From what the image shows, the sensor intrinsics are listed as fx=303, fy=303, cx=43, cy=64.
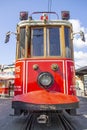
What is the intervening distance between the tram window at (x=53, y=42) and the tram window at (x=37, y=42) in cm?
22

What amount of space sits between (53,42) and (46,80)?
1.31 meters

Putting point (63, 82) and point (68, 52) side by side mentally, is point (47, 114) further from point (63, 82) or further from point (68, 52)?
point (68, 52)

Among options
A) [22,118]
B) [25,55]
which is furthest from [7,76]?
[25,55]

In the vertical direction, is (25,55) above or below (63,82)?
above

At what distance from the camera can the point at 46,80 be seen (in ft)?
29.3

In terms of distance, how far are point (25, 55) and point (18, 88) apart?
1047 millimetres

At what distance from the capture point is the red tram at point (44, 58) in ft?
30.0

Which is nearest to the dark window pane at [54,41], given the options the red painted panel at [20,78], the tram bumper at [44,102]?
the red painted panel at [20,78]

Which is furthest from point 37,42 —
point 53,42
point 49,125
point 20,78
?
point 49,125

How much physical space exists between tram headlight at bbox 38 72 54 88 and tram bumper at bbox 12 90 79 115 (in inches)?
22.8

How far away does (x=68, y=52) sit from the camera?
9.56m

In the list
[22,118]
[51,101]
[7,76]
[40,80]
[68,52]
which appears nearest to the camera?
[51,101]

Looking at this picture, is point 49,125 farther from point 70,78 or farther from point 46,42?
point 46,42

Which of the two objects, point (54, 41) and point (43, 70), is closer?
point (43, 70)
